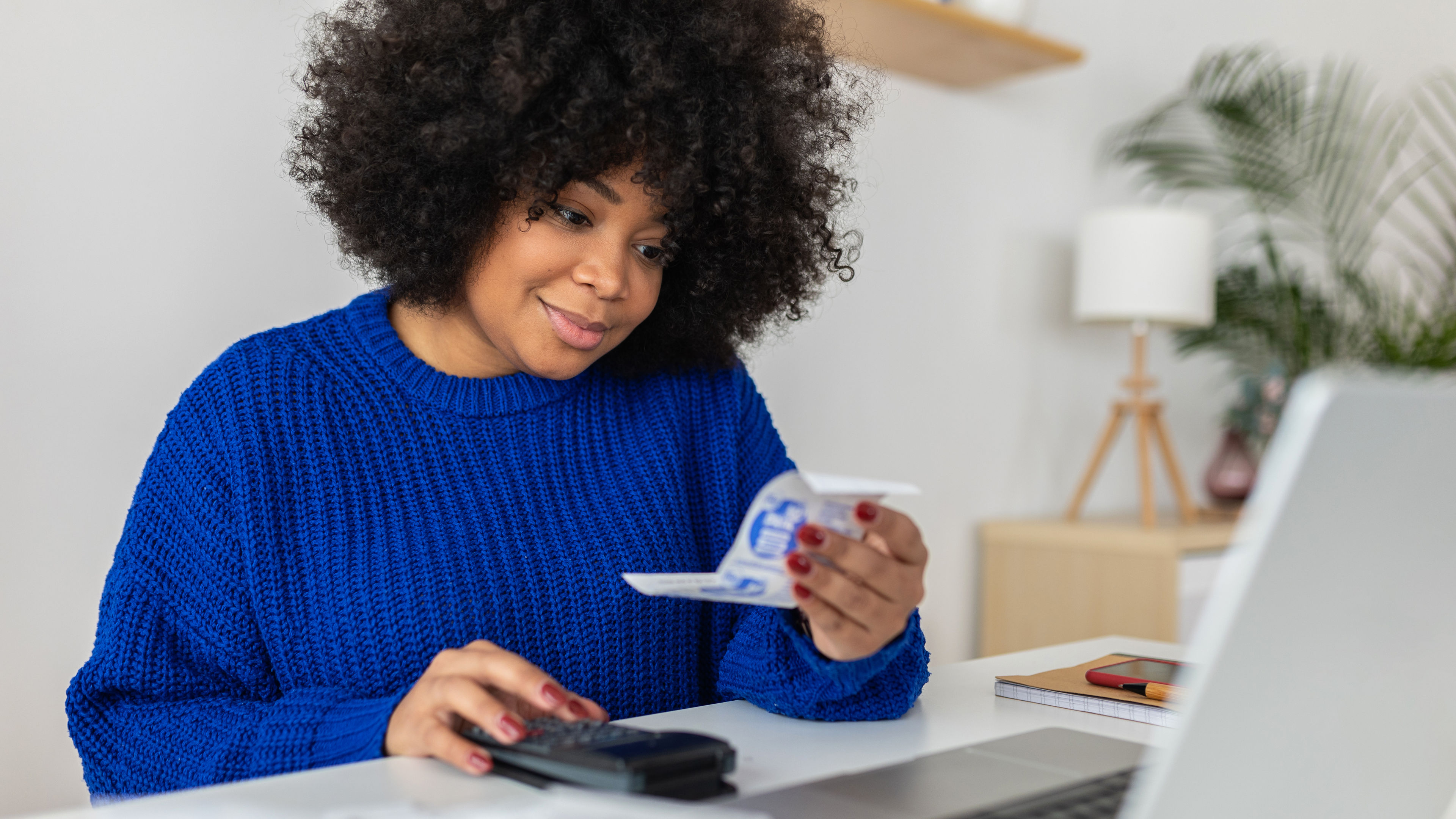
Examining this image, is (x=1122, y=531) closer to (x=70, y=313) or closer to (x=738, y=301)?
(x=738, y=301)

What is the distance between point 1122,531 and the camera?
2.42 metres

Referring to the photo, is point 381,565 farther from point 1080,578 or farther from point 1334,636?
point 1080,578

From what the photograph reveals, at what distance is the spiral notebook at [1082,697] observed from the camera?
0.99 metres

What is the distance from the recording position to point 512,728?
29.6 inches

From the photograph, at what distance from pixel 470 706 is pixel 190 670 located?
0.36 metres

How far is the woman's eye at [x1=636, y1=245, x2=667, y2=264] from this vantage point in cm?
114

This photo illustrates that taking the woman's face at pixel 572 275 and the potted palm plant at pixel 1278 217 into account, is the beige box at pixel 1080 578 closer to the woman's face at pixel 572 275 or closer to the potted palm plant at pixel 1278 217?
the potted palm plant at pixel 1278 217

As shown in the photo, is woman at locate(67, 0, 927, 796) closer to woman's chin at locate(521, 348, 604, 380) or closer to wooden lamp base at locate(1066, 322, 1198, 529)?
woman's chin at locate(521, 348, 604, 380)

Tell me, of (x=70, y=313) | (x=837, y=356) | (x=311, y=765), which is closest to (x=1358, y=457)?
(x=311, y=765)

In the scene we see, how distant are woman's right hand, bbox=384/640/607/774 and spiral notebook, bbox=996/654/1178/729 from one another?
0.44 meters

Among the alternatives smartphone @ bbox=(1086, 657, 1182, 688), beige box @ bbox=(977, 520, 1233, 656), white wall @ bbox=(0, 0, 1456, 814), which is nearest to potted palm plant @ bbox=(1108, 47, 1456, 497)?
beige box @ bbox=(977, 520, 1233, 656)

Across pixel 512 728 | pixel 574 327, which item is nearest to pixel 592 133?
pixel 574 327

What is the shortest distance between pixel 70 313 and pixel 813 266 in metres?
0.96

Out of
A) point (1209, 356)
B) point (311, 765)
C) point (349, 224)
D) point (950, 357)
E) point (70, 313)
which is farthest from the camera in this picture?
point (1209, 356)
